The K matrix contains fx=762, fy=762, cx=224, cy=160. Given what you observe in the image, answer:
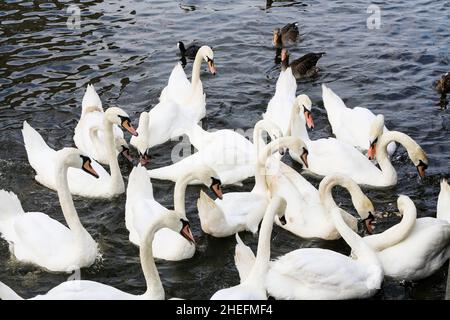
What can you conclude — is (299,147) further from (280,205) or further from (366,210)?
(280,205)

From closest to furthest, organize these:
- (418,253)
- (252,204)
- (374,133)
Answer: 1. (418,253)
2. (252,204)
3. (374,133)

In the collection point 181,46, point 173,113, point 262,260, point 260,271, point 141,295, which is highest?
point 181,46

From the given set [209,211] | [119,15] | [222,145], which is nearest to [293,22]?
[119,15]

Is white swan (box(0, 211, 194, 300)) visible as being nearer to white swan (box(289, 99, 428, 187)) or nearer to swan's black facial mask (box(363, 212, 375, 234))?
swan's black facial mask (box(363, 212, 375, 234))

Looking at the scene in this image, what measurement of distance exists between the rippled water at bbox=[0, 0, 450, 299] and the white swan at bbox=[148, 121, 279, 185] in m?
0.24

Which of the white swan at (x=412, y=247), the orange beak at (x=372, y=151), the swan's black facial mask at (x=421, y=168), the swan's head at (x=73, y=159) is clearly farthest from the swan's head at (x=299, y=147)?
the swan's head at (x=73, y=159)

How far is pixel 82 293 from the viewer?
751 cm

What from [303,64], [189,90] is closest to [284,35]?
[303,64]

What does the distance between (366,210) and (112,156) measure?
3688mm

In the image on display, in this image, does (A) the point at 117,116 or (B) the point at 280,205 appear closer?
(B) the point at 280,205

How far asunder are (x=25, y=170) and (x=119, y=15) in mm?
7988

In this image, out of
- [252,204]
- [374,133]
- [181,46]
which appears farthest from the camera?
[181,46]

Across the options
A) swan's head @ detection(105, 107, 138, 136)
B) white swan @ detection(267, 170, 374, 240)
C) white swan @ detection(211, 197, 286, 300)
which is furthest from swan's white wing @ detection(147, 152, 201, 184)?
white swan @ detection(211, 197, 286, 300)

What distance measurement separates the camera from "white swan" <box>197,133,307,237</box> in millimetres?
9469
